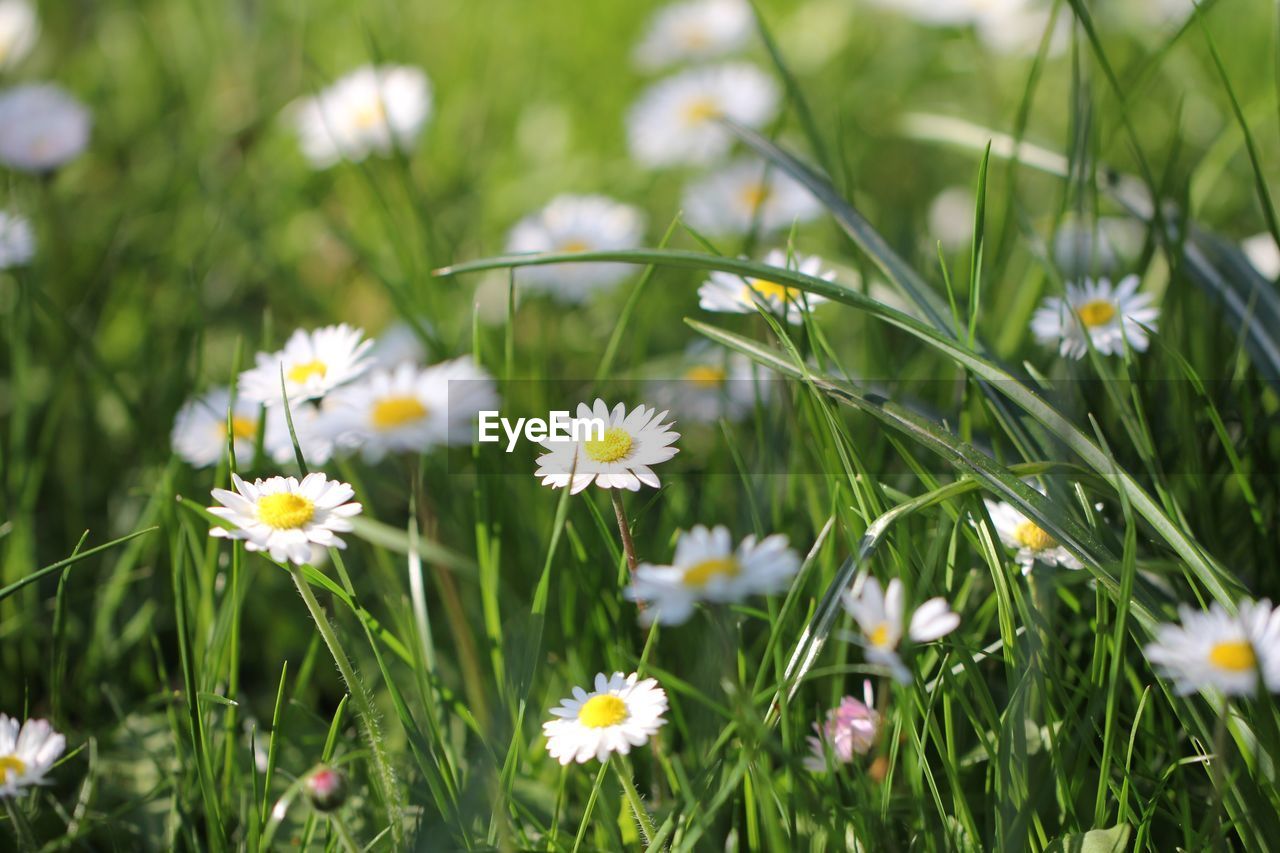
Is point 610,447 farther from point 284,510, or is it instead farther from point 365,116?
point 365,116

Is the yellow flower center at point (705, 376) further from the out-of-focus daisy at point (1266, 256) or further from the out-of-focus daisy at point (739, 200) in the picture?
the out-of-focus daisy at point (1266, 256)

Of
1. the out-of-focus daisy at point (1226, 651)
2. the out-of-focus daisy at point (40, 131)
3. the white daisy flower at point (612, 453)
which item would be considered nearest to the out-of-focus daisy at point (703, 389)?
the white daisy flower at point (612, 453)

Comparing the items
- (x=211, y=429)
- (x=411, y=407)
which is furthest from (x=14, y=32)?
(x=411, y=407)

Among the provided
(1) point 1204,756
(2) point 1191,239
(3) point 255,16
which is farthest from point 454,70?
(1) point 1204,756

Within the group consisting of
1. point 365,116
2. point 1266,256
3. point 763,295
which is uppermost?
point 365,116

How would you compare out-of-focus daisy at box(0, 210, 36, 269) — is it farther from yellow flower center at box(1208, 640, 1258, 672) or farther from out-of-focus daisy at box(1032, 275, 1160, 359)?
yellow flower center at box(1208, 640, 1258, 672)

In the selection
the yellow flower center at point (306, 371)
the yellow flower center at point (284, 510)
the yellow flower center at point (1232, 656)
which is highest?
the yellow flower center at point (306, 371)

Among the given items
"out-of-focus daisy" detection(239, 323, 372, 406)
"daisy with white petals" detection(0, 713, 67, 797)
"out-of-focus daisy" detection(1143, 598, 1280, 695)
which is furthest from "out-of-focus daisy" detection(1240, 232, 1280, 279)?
"daisy with white petals" detection(0, 713, 67, 797)

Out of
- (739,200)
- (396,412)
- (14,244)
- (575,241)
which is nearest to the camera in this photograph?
(396,412)
